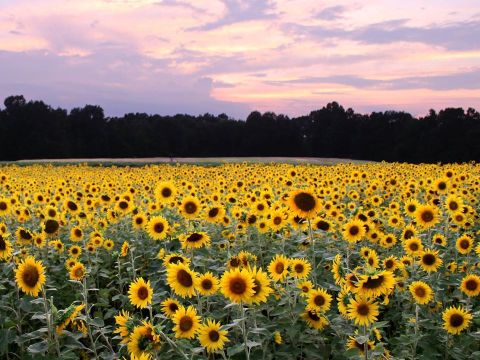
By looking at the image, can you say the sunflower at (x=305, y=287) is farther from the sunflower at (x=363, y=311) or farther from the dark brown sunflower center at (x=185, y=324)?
the dark brown sunflower center at (x=185, y=324)

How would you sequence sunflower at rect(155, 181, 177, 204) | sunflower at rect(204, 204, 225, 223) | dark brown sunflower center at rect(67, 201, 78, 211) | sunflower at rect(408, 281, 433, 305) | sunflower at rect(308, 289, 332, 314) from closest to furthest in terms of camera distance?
1. sunflower at rect(308, 289, 332, 314)
2. sunflower at rect(408, 281, 433, 305)
3. sunflower at rect(204, 204, 225, 223)
4. sunflower at rect(155, 181, 177, 204)
5. dark brown sunflower center at rect(67, 201, 78, 211)

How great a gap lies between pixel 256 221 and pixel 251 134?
3165 inches

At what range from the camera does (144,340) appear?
3355mm

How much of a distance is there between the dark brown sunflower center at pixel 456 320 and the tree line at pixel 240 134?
66.8 m

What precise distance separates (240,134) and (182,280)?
85.2 metres

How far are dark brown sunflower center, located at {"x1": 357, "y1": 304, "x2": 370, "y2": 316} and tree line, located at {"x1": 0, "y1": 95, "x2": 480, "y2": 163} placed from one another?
224ft

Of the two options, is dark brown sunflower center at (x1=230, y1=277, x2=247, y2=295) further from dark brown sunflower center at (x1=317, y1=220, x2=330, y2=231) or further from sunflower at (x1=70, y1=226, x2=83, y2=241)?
sunflower at (x1=70, y1=226, x2=83, y2=241)

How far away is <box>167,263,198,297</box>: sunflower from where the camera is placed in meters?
4.21

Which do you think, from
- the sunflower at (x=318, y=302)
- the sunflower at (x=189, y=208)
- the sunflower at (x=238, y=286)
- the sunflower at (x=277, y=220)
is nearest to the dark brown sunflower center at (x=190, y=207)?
the sunflower at (x=189, y=208)

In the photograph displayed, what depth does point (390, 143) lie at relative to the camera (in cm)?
7906

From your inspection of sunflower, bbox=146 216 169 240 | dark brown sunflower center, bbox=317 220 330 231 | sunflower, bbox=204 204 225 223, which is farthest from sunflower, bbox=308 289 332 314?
sunflower, bbox=146 216 169 240

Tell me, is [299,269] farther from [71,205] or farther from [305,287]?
[71,205]

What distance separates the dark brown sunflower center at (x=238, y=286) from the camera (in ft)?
12.6

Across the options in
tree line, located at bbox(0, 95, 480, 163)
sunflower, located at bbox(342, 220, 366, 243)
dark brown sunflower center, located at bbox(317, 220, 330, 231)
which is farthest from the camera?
tree line, located at bbox(0, 95, 480, 163)
